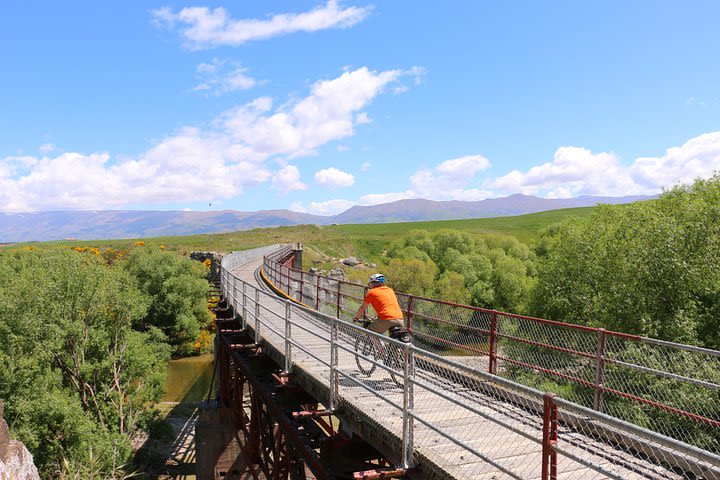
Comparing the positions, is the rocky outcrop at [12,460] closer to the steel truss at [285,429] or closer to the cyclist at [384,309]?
the steel truss at [285,429]

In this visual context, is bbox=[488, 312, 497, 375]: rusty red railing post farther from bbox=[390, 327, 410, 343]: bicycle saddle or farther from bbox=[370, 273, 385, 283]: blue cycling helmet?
bbox=[370, 273, 385, 283]: blue cycling helmet

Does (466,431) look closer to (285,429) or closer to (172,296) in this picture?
(285,429)

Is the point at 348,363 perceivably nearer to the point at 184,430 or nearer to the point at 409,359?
the point at 409,359

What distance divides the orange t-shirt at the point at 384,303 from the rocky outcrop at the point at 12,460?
618cm

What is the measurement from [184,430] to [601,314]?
20.8 m

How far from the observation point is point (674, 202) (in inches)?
923

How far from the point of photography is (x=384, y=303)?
24.8 feet

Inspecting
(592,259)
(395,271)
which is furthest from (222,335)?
(395,271)

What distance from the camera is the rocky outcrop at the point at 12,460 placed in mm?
7887

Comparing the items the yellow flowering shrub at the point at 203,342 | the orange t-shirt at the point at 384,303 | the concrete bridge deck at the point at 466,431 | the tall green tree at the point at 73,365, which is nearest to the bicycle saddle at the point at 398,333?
the orange t-shirt at the point at 384,303

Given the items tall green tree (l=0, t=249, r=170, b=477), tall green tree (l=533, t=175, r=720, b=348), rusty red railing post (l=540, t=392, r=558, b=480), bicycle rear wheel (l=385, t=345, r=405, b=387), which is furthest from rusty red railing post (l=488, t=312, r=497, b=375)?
tall green tree (l=0, t=249, r=170, b=477)

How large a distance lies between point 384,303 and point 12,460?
677cm

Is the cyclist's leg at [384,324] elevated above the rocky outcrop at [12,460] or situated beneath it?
elevated above

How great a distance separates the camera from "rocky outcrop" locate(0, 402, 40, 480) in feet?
25.9
